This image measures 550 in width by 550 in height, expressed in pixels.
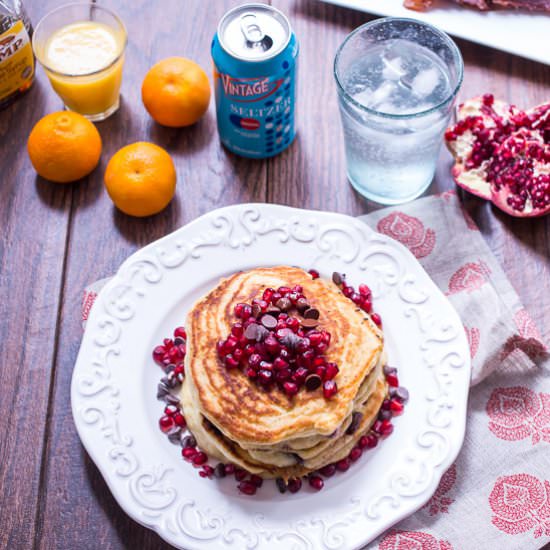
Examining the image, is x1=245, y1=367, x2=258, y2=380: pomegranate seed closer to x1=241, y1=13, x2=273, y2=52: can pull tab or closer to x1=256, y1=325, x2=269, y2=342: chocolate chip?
→ x1=256, y1=325, x2=269, y2=342: chocolate chip

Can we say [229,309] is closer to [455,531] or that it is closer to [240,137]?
[240,137]

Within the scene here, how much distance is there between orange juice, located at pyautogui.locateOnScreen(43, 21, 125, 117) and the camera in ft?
9.02

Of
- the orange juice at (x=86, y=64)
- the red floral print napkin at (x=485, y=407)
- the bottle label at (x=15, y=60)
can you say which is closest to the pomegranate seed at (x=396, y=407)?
the red floral print napkin at (x=485, y=407)

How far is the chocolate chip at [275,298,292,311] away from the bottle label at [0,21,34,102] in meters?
1.36

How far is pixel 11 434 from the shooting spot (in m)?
2.48

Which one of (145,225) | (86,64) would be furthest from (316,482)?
(86,64)

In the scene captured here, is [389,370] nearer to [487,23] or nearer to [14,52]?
[487,23]

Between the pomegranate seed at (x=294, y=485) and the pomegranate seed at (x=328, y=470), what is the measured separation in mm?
74

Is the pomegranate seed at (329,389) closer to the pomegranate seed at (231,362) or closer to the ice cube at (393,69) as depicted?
the pomegranate seed at (231,362)

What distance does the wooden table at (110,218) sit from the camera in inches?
94.3

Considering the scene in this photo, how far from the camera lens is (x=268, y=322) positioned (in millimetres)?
2205

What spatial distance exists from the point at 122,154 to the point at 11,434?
37.4 inches

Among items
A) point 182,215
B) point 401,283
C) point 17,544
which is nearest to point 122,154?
point 182,215

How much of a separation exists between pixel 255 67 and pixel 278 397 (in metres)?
1.01
